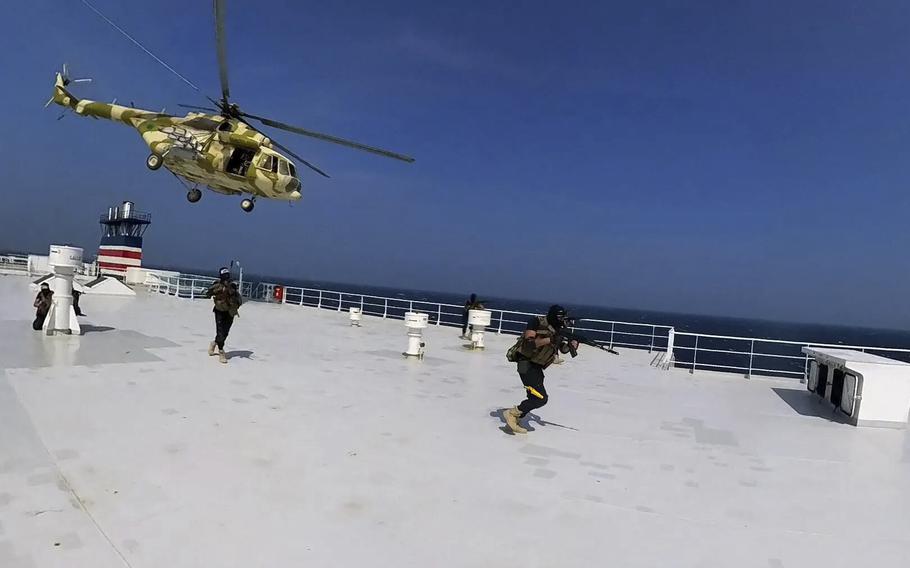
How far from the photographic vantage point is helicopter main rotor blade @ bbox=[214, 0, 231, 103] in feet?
38.1

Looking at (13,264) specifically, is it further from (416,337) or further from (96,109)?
(416,337)

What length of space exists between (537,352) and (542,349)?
0.21ft

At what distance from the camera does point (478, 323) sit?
1227cm

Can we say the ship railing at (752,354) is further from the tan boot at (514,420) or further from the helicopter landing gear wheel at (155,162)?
the helicopter landing gear wheel at (155,162)

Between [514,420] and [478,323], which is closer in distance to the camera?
[514,420]

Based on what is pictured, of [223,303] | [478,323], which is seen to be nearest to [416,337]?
[478,323]

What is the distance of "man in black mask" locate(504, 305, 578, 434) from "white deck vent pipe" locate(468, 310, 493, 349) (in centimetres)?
641

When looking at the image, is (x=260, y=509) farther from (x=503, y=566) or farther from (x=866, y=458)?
(x=866, y=458)

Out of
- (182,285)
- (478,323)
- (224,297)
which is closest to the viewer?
(224,297)

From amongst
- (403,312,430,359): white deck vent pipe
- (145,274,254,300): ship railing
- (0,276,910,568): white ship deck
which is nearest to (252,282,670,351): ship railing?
(145,274,254,300): ship railing

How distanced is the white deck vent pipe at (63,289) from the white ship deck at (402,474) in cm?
123

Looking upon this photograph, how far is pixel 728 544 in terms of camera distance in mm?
3537

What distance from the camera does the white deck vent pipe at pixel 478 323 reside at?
1227cm

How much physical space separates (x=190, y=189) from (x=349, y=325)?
782 centimetres
